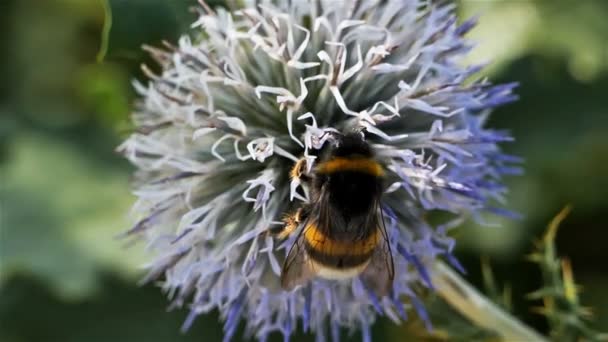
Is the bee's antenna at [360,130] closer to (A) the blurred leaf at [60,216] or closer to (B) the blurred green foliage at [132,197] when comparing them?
(B) the blurred green foliage at [132,197]

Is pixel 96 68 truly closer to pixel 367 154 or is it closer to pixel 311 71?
pixel 311 71

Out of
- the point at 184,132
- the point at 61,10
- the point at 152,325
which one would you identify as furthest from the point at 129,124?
the point at 61,10

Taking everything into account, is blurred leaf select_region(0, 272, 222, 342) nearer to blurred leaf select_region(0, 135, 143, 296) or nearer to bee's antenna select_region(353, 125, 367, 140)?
blurred leaf select_region(0, 135, 143, 296)

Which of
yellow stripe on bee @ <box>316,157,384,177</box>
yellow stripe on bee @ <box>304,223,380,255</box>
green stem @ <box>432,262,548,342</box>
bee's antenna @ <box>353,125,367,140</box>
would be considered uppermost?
bee's antenna @ <box>353,125,367,140</box>

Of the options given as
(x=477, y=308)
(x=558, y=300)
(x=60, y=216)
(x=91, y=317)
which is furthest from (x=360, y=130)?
(x=91, y=317)

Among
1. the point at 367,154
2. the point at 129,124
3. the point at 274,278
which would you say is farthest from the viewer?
the point at 129,124

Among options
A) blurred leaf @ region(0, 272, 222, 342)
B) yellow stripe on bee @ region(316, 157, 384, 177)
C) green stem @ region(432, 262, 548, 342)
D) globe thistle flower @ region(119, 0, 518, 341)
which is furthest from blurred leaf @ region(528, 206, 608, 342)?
blurred leaf @ region(0, 272, 222, 342)
